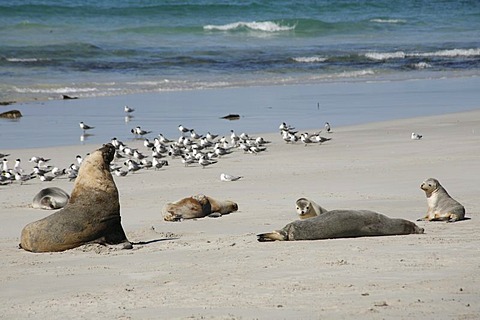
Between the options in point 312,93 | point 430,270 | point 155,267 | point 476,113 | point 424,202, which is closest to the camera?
point 430,270

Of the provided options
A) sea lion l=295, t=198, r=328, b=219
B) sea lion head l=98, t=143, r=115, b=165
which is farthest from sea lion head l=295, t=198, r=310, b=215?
sea lion head l=98, t=143, r=115, b=165

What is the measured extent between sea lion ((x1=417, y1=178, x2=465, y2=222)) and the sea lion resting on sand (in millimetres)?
2194

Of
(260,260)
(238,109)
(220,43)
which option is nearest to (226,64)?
(220,43)

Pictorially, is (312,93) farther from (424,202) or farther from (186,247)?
(186,247)

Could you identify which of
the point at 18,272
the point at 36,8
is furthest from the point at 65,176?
the point at 36,8

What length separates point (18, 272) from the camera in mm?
7570

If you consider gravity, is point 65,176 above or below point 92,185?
below

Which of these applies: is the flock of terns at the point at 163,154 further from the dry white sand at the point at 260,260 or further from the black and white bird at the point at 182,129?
the dry white sand at the point at 260,260

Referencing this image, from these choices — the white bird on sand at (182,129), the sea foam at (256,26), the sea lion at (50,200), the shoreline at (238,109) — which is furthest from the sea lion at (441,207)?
the sea foam at (256,26)

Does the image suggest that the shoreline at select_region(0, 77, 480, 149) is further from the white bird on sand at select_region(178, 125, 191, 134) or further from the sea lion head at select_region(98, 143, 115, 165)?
the sea lion head at select_region(98, 143, 115, 165)

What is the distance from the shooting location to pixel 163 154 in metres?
15.3

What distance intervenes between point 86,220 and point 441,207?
11.0 ft

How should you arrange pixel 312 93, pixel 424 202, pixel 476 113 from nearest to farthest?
pixel 424 202 → pixel 476 113 → pixel 312 93

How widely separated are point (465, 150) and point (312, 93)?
411 inches
